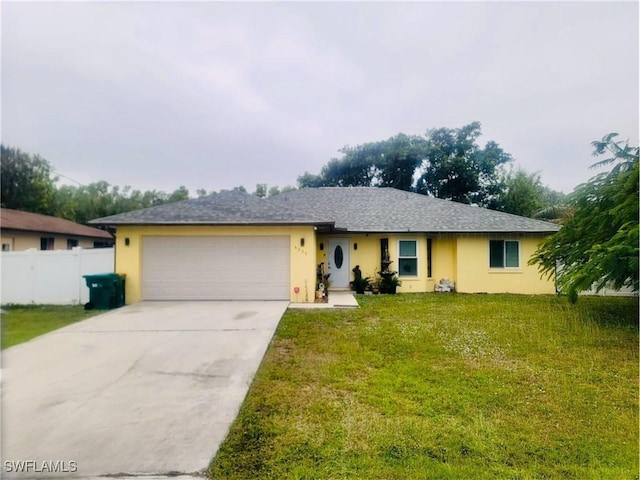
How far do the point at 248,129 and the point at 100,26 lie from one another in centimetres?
819

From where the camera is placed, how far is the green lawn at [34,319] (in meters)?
6.56

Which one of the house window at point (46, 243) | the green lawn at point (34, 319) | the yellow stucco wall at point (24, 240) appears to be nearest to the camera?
the green lawn at point (34, 319)

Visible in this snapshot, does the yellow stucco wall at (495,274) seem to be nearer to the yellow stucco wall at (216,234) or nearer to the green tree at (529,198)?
the green tree at (529,198)

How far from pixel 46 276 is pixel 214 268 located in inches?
207

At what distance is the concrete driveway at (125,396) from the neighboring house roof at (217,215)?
356 centimetres

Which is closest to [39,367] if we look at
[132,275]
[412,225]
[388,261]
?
[132,275]

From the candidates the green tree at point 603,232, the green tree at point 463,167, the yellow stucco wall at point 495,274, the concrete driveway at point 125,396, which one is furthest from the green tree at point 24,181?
the green tree at point 603,232

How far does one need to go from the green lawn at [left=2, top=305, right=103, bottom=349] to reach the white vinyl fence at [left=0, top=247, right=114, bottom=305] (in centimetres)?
36

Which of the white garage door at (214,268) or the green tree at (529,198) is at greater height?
the green tree at (529,198)

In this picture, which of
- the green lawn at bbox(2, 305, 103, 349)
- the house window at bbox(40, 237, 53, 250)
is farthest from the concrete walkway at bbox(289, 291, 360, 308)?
the house window at bbox(40, 237, 53, 250)

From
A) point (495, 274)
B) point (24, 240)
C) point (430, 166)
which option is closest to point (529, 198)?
point (495, 274)

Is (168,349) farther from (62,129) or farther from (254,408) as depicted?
(62,129)

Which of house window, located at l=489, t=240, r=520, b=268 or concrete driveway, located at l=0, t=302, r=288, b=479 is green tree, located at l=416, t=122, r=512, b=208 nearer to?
house window, located at l=489, t=240, r=520, b=268

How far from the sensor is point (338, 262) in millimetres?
12961
